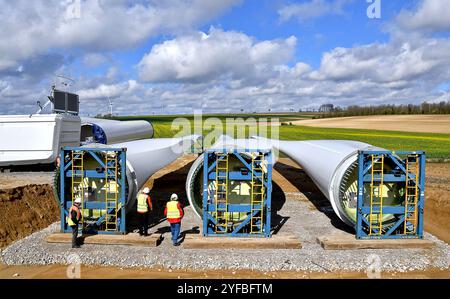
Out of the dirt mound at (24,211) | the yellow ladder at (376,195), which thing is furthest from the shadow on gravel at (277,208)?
the dirt mound at (24,211)

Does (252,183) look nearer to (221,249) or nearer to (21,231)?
(221,249)

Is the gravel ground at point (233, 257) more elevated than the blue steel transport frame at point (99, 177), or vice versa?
the blue steel transport frame at point (99, 177)

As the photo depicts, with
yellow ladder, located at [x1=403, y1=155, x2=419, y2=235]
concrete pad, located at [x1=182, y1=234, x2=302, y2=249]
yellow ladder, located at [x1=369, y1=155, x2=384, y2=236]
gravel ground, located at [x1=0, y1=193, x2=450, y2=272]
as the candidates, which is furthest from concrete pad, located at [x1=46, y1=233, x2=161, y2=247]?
yellow ladder, located at [x1=403, y1=155, x2=419, y2=235]

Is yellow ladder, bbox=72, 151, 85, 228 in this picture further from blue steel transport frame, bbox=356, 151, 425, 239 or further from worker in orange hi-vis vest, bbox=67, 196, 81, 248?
blue steel transport frame, bbox=356, 151, 425, 239

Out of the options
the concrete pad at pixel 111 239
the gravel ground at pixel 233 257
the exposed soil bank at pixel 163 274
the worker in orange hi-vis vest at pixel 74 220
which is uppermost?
the worker in orange hi-vis vest at pixel 74 220

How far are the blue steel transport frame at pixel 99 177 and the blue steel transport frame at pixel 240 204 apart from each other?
8.01 feet

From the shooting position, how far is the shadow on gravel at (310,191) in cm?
1321

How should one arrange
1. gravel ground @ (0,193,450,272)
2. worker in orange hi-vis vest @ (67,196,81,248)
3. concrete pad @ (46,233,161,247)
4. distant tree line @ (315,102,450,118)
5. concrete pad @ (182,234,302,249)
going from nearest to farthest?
gravel ground @ (0,193,450,272)
worker in orange hi-vis vest @ (67,196,81,248)
concrete pad @ (182,234,302,249)
concrete pad @ (46,233,161,247)
distant tree line @ (315,102,450,118)

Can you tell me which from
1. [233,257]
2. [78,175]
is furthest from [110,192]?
[233,257]

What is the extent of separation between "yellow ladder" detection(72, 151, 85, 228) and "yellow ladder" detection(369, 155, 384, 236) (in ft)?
27.3

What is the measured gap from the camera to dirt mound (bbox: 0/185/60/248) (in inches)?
477

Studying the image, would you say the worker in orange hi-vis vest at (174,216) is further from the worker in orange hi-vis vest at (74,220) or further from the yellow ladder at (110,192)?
the worker in orange hi-vis vest at (74,220)

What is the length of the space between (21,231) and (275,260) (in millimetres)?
8519

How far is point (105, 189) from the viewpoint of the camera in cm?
1130
